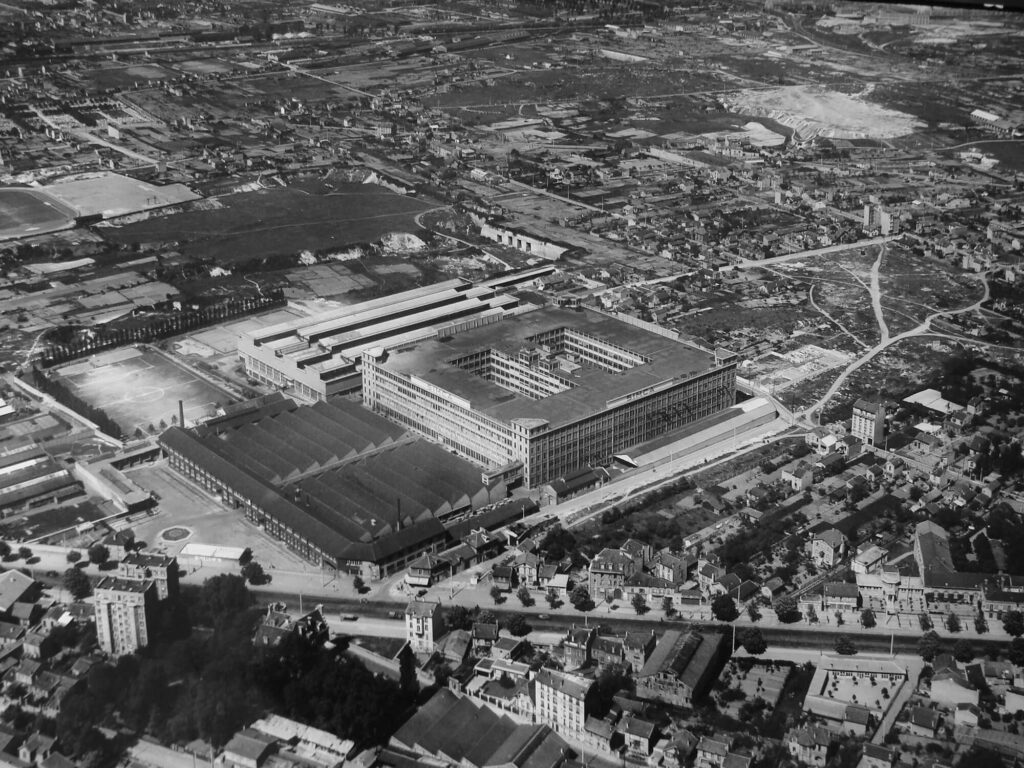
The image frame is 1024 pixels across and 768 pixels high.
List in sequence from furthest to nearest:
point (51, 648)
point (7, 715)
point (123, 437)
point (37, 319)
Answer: point (37, 319) → point (123, 437) → point (51, 648) → point (7, 715)

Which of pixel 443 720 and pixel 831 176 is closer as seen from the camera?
pixel 443 720

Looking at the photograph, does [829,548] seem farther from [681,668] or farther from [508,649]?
[508,649]

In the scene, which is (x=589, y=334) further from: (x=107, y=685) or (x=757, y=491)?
(x=107, y=685)

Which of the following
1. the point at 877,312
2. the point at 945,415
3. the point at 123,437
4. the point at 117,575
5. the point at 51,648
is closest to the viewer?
the point at 51,648

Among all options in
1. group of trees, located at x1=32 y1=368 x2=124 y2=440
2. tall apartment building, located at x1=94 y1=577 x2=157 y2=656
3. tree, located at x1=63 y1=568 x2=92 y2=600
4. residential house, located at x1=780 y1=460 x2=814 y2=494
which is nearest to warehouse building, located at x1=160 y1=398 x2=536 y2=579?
group of trees, located at x1=32 y1=368 x2=124 y2=440

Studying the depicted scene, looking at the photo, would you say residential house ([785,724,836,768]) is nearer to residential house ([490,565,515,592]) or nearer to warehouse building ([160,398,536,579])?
residential house ([490,565,515,592])

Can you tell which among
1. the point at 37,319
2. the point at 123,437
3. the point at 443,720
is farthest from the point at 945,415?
the point at 37,319

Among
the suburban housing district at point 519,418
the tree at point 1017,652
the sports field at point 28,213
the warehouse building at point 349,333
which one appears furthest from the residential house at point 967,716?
the sports field at point 28,213

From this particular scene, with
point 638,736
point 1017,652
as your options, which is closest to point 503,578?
point 638,736
